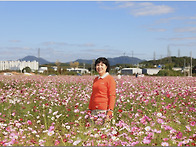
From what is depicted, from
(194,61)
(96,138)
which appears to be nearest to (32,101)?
(96,138)

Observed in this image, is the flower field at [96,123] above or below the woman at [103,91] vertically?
below

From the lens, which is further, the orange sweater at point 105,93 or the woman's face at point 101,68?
the woman's face at point 101,68

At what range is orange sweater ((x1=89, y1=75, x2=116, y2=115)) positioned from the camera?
489 cm

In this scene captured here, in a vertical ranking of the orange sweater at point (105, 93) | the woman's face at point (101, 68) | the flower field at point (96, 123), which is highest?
the woman's face at point (101, 68)

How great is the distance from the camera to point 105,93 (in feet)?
16.3

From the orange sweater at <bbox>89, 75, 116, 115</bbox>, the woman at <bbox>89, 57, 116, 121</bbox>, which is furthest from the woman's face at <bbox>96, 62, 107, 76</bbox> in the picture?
the orange sweater at <bbox>89, 75, 116, 115</bbox>

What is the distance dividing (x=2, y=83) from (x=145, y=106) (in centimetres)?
1109

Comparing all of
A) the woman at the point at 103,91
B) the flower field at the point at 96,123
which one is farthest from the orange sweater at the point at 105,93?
the flower field at the point at 96,123

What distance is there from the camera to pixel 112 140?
4047 millimetres

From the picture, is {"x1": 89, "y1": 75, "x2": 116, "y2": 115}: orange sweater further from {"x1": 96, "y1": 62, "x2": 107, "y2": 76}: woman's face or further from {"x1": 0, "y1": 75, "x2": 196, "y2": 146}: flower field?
{"x1": 0, "y1": 75, "x2": 196, "y2": 146}: flower field

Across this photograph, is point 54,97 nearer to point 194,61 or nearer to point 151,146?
point 151,146

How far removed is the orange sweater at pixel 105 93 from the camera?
4887 millimetres

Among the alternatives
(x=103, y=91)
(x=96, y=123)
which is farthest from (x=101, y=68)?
(x=96, y=123)

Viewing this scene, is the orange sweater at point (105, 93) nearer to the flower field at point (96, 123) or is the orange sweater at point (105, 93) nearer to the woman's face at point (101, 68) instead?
the woman's face at point (101, 68)
